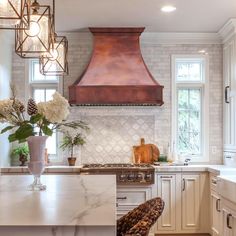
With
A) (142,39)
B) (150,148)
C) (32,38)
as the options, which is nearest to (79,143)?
(150,148)

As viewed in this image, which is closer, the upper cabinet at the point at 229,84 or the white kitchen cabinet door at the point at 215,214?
the white kitchen cabinet door at the point at 215,214

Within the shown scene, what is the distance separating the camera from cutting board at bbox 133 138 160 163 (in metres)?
6.00

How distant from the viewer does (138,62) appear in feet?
19.8

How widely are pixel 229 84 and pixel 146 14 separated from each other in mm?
1593

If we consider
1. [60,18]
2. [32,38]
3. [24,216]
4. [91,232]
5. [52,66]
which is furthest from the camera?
[60,18]

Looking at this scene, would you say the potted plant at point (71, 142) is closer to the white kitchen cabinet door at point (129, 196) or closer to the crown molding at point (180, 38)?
the white kitchen cabinet door at point (129, 196)

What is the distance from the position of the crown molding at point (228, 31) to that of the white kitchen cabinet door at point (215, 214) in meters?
2.18

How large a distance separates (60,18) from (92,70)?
0.87 meters

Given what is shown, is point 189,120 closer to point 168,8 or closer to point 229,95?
point 229,95

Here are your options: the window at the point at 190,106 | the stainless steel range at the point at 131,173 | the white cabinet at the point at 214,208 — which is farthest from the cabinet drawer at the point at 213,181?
the window at the point at 190,106

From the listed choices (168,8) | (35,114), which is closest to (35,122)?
(35,114)

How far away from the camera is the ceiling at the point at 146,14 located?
4.86 metres

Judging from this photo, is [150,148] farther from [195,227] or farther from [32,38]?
[32,38]

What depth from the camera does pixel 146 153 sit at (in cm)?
602
